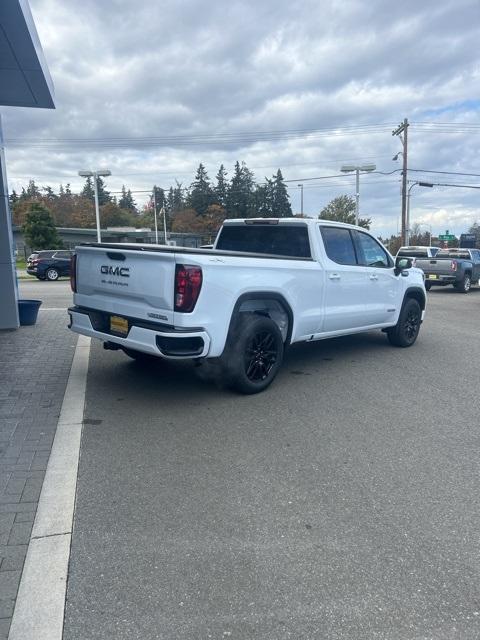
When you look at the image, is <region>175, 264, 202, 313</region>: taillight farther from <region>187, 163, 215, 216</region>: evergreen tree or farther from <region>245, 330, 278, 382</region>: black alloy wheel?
<region>187, 163, 215, 216</region>: evergreen tree

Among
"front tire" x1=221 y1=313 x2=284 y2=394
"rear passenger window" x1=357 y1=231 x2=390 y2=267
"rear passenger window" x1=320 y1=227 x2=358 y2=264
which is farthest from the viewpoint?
"rear passenger window" x1=357 y1=231 x2=390 y2=267

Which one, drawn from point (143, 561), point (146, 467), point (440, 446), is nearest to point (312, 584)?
point (143, 561)

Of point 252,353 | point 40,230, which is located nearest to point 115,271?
point 252,353

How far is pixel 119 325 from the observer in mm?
5371

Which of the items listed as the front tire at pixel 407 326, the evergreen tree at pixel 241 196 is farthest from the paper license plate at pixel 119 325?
the evergreen tree at pixel 241 196

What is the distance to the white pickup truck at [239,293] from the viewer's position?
486 centimetres

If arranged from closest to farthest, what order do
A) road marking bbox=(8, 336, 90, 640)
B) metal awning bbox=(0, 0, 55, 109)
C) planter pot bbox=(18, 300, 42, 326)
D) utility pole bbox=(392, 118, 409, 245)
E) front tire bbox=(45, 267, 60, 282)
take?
road marking bbox=(8, 336, 90, 640) < metal awning bbox=(0, 0, 55, 109) < planter pot bbox=(18, 300, 42, 326) < front tire bbox=(45, 267, 60, 282) < utility pole bbox=(392, 118, 409, 245)

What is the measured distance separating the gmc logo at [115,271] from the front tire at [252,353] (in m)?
1.26

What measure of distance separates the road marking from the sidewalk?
5cm

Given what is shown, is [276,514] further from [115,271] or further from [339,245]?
[339,245]

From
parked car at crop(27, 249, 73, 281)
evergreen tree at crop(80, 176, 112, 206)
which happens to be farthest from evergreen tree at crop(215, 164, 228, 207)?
parked car at crop(27, 249, 73, 281)

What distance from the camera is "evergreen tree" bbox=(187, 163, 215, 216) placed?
77.9 m

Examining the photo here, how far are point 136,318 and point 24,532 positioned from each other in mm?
2493

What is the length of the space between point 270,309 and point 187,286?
4.83 feet
